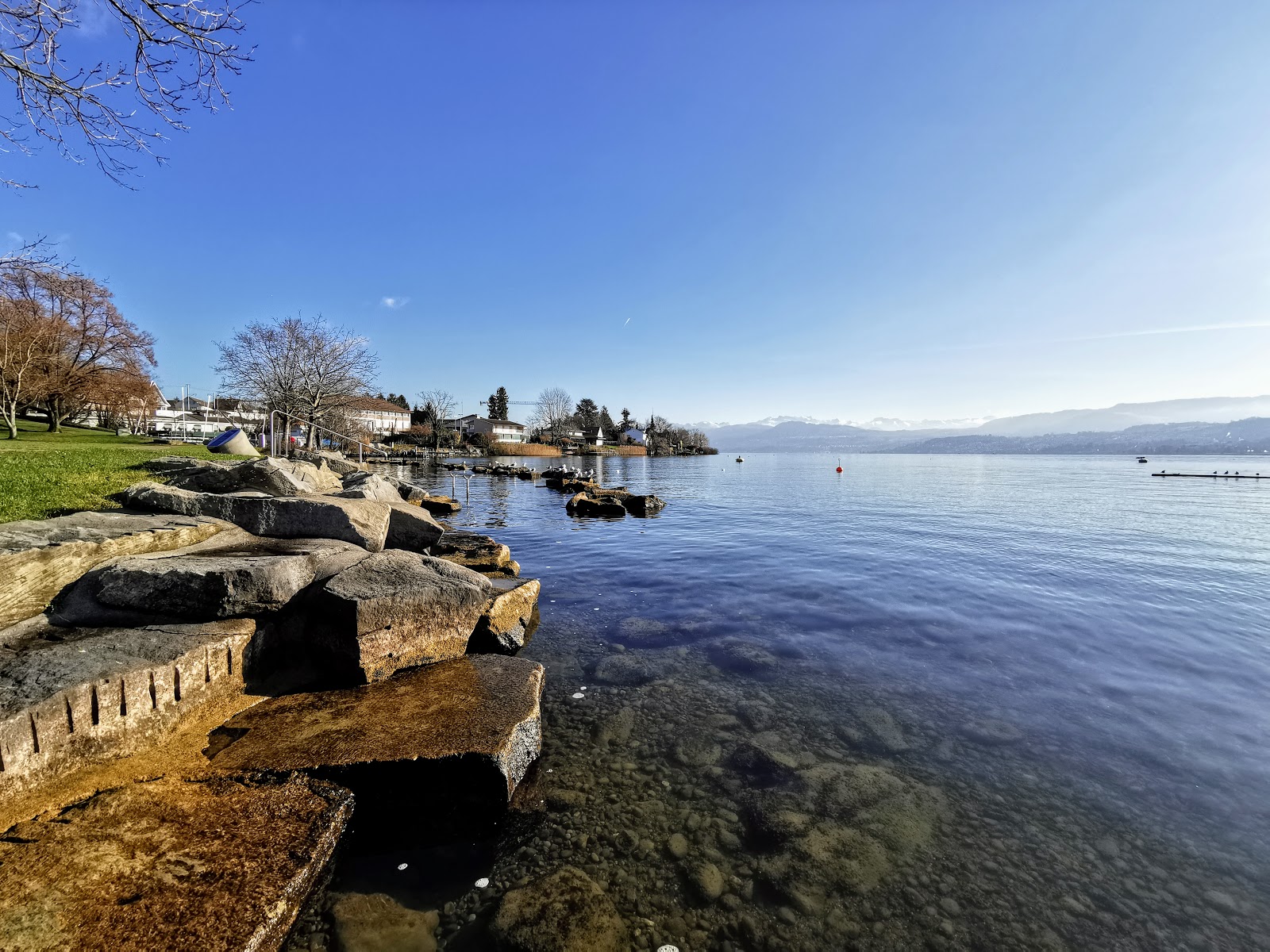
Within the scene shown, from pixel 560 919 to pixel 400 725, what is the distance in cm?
224

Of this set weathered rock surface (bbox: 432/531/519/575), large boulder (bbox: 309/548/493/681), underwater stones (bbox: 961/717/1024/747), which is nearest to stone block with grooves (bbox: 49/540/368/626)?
large boulder (bbox: 309/548/493/681)

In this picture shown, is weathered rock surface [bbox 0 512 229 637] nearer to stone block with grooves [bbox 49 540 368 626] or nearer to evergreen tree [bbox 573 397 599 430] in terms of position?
stone block with grooves [bbox 49 540 368 626]

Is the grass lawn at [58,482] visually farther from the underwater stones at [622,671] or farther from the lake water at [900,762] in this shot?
the underwater stones at [622,671]

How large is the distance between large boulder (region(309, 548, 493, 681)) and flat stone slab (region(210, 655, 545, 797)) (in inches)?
11.4

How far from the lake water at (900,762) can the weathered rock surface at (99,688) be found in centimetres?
264

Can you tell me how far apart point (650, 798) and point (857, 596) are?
8.66 m

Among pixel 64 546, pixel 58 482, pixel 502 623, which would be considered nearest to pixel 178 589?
pixel 64 546

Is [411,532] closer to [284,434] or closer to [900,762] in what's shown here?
[900,762]

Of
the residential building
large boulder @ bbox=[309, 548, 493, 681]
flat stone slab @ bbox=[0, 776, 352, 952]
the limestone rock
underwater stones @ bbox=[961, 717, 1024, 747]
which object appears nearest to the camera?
flat stone slab @ bbox=[0, 776, 352, 952]

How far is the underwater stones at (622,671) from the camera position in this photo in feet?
23.7

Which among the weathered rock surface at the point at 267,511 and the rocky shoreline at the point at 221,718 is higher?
the weathered rock surface at the point at 267,511

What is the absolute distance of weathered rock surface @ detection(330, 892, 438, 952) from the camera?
329 cm

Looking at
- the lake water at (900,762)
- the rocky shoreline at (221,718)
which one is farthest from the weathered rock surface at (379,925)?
the lake water at (900,762)

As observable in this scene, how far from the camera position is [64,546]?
5832 millimetres
